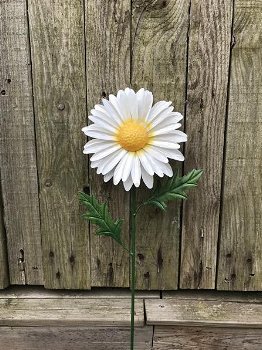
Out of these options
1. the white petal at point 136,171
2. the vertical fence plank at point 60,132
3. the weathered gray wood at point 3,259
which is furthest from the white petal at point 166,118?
the weathered gray wood at point 3,259

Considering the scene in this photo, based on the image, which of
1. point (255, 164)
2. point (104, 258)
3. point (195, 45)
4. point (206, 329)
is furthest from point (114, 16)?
point (206, 329)

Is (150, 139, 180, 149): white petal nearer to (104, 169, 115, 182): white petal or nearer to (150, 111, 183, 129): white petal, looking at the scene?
(150, 111, 183, 129): white petal

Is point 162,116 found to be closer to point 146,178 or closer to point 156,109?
point 156,109

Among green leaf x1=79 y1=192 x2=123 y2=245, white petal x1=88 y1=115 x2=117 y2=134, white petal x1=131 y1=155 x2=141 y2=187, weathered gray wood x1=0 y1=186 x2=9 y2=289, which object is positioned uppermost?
white petal x1=88 y1=115 x2=117 y2=134

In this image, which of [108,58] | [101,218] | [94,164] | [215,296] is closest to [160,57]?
[108,58]

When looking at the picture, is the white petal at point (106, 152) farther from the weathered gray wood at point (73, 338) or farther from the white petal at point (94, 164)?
the weathered gray wood at point (73, 338)

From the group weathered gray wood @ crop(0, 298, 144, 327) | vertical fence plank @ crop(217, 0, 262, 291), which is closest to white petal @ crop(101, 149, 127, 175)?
vertical fence plank @ crop(217, 0, 262, 291)

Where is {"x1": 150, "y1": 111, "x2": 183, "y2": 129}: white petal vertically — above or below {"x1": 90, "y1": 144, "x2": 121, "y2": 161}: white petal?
above
